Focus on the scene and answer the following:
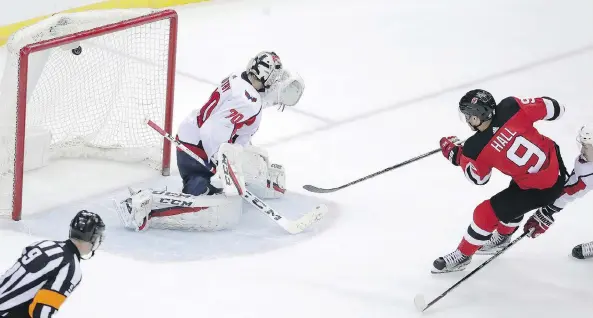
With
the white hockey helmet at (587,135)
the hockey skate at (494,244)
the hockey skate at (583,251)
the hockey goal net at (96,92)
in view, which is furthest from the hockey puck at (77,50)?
the hockey skate at (583,251)

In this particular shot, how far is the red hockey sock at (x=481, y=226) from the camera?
4.09 meters

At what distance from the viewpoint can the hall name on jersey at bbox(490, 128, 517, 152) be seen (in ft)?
13.0

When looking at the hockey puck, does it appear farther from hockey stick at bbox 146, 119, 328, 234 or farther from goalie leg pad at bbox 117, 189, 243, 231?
goalie leg pad at bbox 117, 189, 243, 231

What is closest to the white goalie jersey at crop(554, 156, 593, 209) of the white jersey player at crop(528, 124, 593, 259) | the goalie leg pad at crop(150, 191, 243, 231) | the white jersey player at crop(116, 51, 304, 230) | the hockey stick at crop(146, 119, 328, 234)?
the white jersey player at crop(528, 124, 593, 259)

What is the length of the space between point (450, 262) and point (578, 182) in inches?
21.7

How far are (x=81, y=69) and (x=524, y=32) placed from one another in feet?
11.4

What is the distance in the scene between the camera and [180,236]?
14.8ft

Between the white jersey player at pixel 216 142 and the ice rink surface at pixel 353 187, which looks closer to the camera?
the ice rink surface at pixel 353 187

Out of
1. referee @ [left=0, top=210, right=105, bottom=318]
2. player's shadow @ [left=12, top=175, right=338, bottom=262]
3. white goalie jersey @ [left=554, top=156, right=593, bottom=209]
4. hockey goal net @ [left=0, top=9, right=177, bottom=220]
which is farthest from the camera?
hockey goal net @ [left=0, top=9, right=177, bottom=220]

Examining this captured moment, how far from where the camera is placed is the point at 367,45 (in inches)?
282

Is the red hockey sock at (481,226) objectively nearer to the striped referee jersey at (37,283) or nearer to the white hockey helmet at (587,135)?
the white hockey helmet at (587,135)

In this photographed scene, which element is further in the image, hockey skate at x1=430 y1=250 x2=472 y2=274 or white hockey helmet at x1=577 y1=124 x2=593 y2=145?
hockey skate at x1=430 y1=250 x2=472 y2=274

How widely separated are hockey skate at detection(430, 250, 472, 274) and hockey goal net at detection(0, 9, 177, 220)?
1.39 metres

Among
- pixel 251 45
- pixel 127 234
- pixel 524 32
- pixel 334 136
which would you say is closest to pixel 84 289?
pixel 127 234
